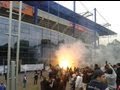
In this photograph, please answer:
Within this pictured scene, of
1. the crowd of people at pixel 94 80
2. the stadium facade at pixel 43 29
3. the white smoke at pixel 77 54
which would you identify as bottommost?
the crowd of people at pixel 94 80

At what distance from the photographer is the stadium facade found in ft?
139

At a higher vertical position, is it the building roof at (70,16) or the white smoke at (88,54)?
the building roof at (70,16)

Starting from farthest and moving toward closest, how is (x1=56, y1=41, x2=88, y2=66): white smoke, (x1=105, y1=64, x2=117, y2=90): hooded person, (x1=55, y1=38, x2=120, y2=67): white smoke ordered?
(x1=55, y1=38, x2=120, y2=67): white smoke → (x1=56, y1=41, x2=88, y2=66): white smoke → (x1=105, y1=64, x2=117, y2=90): hooded person

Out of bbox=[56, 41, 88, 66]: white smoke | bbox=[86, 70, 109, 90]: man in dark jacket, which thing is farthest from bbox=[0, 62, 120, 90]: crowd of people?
bbox=[56, 41, 88, 66]: white smoke

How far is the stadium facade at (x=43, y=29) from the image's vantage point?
42.4m

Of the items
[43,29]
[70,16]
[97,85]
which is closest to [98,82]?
[97,85]

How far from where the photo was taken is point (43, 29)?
53.8 meters

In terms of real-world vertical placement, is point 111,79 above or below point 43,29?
below

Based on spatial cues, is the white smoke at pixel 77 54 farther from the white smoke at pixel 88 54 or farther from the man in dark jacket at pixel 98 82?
the man in dark jacket at pixel 98 82

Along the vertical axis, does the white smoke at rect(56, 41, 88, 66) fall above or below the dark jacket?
→ above

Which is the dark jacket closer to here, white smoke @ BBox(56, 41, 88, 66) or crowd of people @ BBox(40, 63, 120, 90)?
crowd of people @ BBox(40, 63, 120, 90)

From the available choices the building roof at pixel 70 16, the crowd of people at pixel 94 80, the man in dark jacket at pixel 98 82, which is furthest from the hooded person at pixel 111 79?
the building roof at pixel 70 16

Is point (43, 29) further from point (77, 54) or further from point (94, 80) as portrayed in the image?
point (94, 80)

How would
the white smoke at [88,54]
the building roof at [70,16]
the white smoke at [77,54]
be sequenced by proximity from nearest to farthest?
the white smoke at [77,54]
the white smoke at [88,54]
the building roof at [70,16]
